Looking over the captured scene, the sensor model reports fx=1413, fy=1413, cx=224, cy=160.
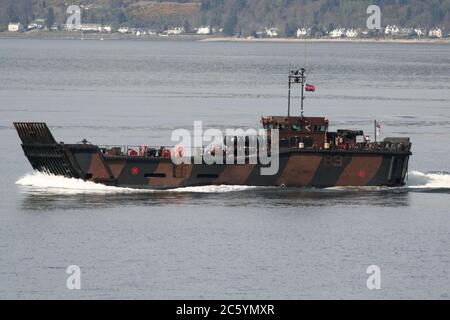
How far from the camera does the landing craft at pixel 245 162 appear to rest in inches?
3019

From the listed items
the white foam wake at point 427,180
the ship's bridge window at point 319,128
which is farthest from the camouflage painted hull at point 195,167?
the white foam wake at point 427,180

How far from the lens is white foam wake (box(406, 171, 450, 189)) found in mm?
80438

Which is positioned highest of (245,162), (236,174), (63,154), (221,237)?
(63,154)

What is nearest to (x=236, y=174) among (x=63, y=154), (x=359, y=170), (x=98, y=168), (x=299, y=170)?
(x=299, y=170)

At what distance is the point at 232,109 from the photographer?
135 meters

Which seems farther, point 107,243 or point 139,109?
point 139,109

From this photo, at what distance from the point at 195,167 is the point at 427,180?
14.2 m

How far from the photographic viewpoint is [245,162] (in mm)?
77000

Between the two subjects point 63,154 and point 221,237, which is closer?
point 221,237

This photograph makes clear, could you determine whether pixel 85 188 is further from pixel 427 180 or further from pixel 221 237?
pixel 427 180

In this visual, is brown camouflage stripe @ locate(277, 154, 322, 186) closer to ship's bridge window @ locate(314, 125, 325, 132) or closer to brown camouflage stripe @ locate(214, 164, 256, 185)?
brown camouflage stripe @ locate(214, 164, 256, 185)

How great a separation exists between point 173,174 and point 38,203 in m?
8.06

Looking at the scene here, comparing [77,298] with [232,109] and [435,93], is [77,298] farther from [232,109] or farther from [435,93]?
[435,93]
